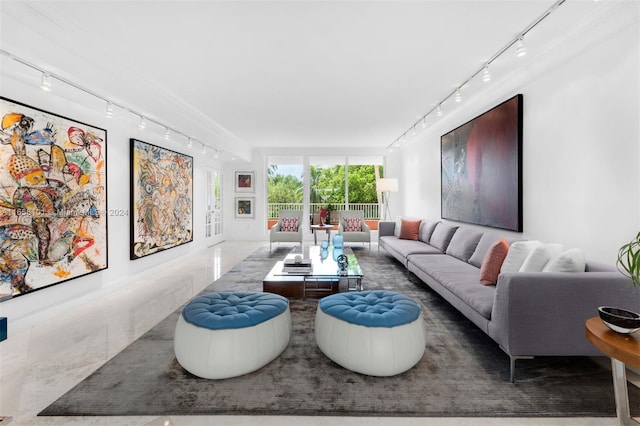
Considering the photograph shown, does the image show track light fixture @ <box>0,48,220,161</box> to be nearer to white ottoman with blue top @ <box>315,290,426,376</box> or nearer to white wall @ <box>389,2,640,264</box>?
white ottoman with blue top @ <box>315,290,426,376</box>

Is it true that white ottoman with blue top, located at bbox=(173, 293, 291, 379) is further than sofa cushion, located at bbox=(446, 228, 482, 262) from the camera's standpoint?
No

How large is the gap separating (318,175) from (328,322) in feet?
29.8

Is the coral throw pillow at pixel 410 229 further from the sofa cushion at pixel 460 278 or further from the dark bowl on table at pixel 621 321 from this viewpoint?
the dark bowl on table at pixel 621 321

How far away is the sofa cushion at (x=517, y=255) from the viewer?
2.63m

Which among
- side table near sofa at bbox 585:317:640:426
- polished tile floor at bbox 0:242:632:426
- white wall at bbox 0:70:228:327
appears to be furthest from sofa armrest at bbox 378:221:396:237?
side table near sofa at bbox 585:317:640:426

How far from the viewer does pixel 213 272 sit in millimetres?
5047

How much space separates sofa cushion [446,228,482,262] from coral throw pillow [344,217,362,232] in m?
3.03

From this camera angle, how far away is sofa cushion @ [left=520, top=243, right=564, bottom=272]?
94.7 inches

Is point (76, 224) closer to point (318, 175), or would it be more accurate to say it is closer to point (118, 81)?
point (118, 81)

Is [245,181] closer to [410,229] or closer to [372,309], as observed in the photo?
[410,229]

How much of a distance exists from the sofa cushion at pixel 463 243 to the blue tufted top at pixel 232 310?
2.58 m

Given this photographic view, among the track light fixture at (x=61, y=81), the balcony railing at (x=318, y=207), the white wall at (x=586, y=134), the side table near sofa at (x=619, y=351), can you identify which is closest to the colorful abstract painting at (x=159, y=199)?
the track light fixture at (x=61, y=81)

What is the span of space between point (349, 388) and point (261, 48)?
2.95 m

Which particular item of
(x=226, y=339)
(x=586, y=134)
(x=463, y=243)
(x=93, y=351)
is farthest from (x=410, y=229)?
(x=93, y=351)
